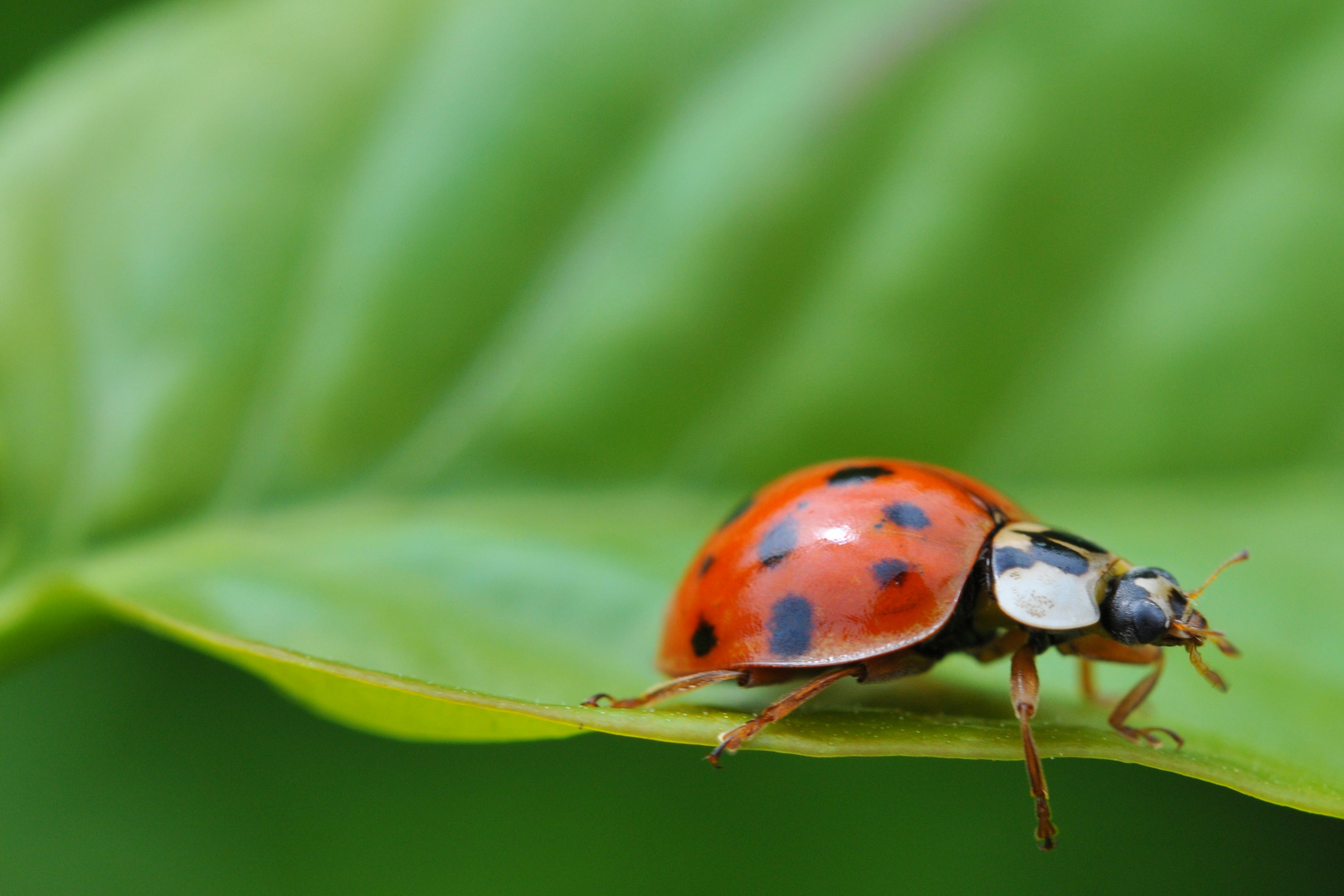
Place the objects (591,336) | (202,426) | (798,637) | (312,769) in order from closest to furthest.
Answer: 1. (798,637)
2. (202,426)
3. (591,336)
4. (312,769)

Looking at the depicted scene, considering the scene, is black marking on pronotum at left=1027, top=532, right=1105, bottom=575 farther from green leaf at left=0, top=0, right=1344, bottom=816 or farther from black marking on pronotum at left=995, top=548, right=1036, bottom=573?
green leaf at left=0, top=0, right=1344, bottom=816

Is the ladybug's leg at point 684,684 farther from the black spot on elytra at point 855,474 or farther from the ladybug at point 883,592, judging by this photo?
the black spot on elytra at point 855,474

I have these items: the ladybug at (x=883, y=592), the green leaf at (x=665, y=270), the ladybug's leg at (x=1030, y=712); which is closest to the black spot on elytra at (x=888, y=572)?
the ladybug at (x=883, y=592)

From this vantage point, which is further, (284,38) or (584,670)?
(284,38)

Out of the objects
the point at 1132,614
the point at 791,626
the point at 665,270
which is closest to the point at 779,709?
the point at 791,626

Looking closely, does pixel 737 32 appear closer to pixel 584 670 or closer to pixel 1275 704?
pixel 584 670

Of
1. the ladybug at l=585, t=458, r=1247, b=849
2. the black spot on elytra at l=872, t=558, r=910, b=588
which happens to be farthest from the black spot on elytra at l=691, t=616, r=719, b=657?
the black spot on elytra at l=872, t=558, r=910, b=588

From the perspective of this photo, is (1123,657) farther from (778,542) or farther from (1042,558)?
(778,542)

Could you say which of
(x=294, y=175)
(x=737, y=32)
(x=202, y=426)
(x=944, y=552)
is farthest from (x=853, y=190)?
(x=202, y=426)
